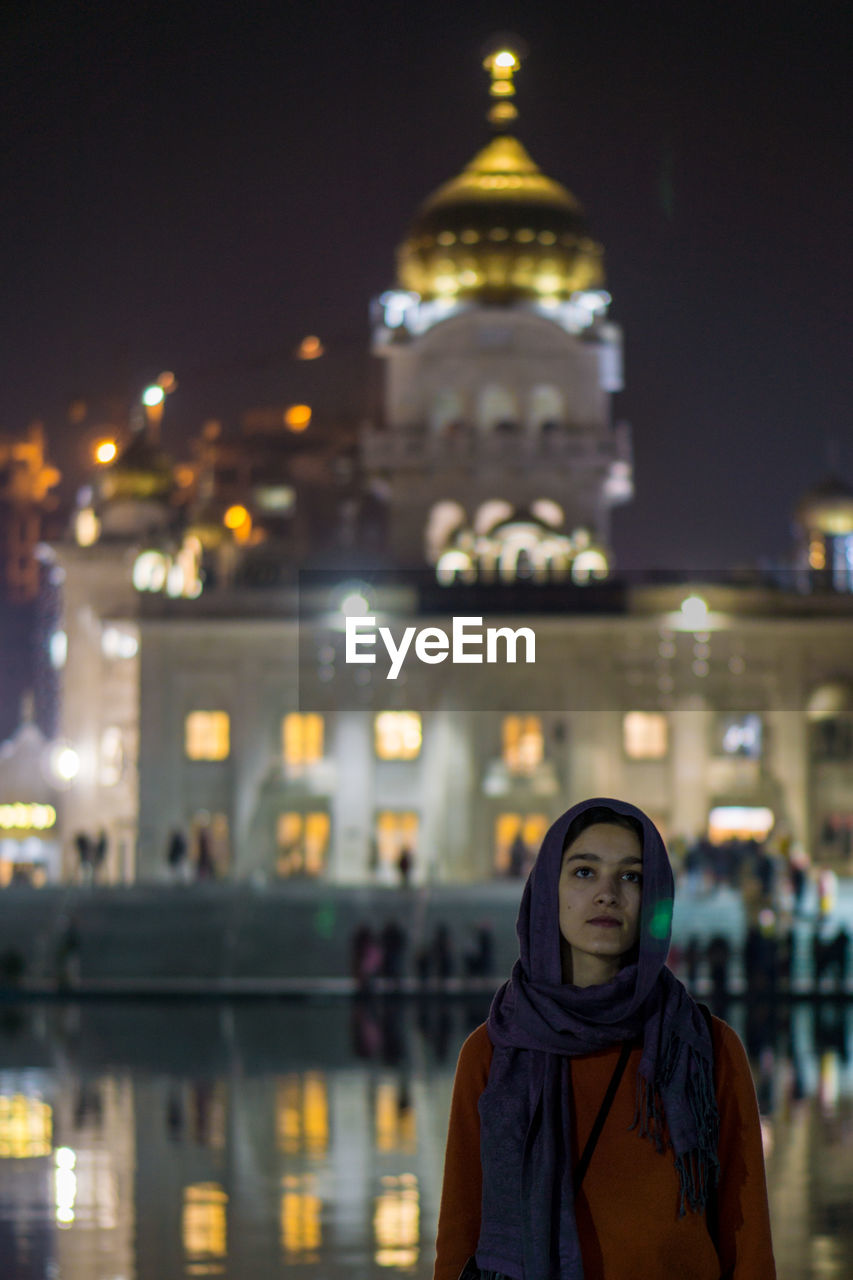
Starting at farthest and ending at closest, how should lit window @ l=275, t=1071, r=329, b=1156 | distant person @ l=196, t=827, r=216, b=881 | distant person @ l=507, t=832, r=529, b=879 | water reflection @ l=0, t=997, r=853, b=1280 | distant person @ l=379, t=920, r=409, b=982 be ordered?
distant person @ l=507, t=832, r=529, b=879 < distant person @ l=196, t=827, r=216, b=881 < distant person @ l=379, t=920, r=409, b=982 < lit window @ l=275, t=1071, r=329, b=1156 < water reflection @ l=0, t=997, r=853, b=1280

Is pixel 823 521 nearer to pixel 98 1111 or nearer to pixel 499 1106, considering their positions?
pixel 98 1111

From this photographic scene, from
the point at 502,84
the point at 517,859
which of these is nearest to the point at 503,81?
the point at 502,84

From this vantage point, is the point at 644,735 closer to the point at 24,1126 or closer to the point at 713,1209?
the point at 24,1126

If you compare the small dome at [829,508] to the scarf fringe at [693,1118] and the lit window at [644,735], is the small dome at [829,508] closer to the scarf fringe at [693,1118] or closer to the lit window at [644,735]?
the lit window at [644,735]

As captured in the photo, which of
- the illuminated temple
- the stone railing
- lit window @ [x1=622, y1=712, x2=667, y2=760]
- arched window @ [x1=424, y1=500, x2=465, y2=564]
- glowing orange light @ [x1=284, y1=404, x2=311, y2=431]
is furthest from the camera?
glowing orange light @ [x1=284, y1=404, x2=311, y2=431]

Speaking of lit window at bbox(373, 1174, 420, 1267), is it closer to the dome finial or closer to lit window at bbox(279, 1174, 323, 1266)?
lit window at bbox(279, 1174, 323, 1266)

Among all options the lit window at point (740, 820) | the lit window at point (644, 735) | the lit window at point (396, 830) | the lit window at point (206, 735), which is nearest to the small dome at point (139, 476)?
the lit window at point (206, 735)


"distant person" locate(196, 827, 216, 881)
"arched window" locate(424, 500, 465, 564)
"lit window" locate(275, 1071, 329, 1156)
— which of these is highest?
"arched window" locate(424, 500, 465, 564)

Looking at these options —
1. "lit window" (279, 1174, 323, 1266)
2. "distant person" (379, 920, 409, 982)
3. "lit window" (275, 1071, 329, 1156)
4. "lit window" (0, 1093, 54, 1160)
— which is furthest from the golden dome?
"lit window" (279, 1174, 323, 1266)

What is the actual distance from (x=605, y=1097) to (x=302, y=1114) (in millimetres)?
13196

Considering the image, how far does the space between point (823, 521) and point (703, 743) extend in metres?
8.55

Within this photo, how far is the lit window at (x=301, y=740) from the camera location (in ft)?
173

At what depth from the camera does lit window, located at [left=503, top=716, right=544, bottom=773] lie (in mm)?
52156

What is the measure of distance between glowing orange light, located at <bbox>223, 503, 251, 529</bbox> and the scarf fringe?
205ft
